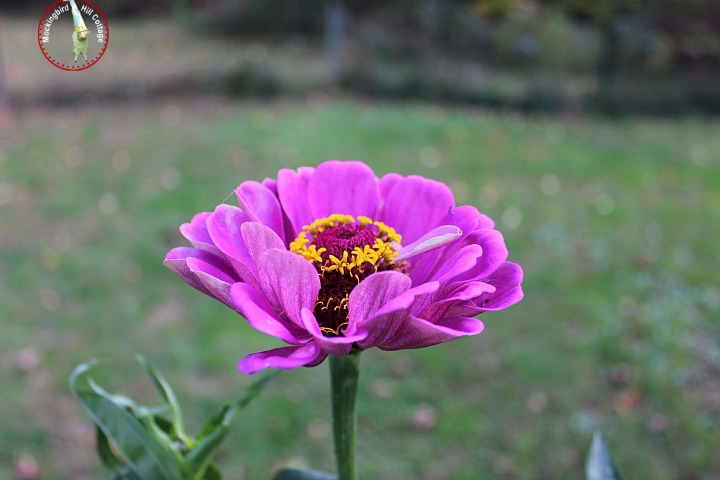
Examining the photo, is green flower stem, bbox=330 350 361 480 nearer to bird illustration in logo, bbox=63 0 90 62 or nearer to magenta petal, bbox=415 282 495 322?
magenta petal, bbox=415 282 495 322

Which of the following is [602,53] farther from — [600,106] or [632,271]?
[632,271]

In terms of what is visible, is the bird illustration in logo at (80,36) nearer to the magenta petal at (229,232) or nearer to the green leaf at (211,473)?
the magenta petal at (229,232)

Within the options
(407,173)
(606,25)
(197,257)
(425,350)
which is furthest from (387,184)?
(606,25)

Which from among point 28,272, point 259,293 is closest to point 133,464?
point 259,293

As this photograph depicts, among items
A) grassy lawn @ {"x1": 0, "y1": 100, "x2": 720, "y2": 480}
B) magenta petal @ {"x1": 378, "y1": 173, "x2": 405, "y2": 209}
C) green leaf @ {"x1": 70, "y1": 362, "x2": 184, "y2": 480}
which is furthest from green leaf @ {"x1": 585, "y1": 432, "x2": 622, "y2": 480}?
grassy lawn @ {"x1": 0, "y1": 100, "x2": 720, "y2": 480}

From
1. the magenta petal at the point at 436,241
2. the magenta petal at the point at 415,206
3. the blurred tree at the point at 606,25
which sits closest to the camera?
the magenta petal at the point at 436,241

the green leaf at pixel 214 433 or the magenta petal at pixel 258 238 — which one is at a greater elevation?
the magenta petal at pixel 258 238

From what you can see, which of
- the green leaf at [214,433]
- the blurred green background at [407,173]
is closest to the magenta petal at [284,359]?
the green leaf at [214,433]
